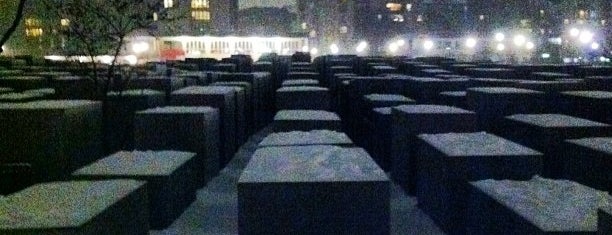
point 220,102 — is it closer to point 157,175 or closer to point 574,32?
point 157,175

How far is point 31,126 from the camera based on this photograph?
9.30 meters

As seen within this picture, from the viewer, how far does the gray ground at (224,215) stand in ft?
26.4

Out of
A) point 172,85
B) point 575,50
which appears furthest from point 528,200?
point 575,50

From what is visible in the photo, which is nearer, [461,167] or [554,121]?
[461,167]

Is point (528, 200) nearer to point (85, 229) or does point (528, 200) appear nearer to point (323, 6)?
point (85, 229)

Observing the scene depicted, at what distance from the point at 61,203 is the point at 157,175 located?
2536 mm

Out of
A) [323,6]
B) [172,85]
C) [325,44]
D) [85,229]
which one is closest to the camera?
[85,229]

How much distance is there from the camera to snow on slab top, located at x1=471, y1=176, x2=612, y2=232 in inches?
185

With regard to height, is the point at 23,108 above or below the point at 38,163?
above

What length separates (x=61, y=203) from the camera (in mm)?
5066

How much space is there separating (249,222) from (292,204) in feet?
1.21

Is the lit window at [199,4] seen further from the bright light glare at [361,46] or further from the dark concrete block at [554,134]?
the dark concrete block at [554,134]

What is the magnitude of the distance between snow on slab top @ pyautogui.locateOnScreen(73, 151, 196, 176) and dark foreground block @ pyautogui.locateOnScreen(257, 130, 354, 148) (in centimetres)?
112

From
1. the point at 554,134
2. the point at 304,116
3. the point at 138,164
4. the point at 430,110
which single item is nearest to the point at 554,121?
the point at 554,134
